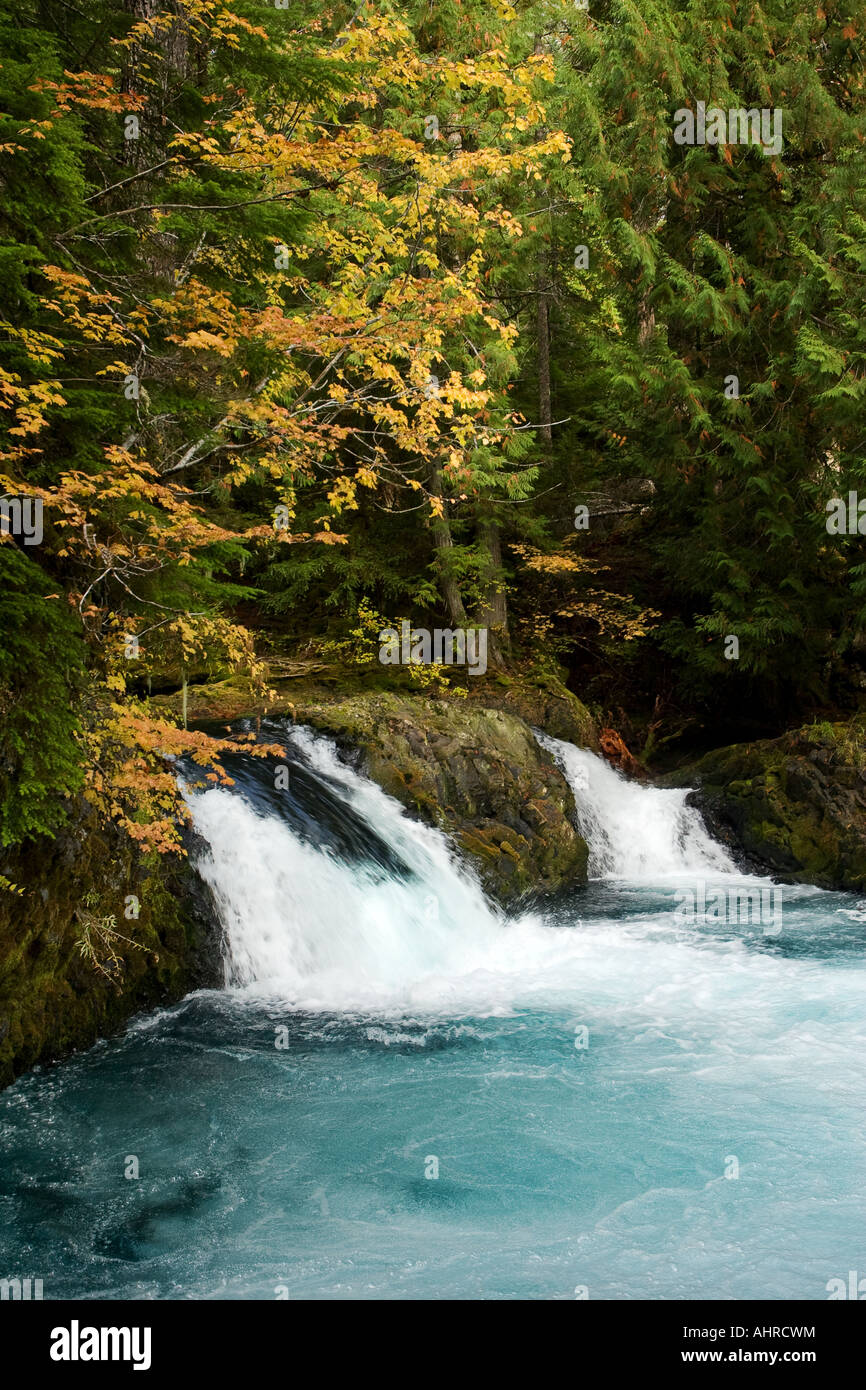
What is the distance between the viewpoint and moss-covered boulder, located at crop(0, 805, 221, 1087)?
5766 mm

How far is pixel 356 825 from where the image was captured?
9.15 meters

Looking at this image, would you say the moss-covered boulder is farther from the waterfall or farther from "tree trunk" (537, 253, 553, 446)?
"tree trunk" (537, 253, 553, 446)

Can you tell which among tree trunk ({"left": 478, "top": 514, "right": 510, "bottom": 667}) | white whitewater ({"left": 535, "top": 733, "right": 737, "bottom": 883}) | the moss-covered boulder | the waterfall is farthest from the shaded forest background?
white whitewater ({"left": 535, "top": 733, "right": 737, "bottom": 883})

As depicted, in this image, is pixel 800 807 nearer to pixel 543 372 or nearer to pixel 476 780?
pixel 476 780

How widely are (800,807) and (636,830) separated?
199cm

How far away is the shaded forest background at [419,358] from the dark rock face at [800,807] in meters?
1.65

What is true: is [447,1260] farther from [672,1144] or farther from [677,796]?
[677,796]

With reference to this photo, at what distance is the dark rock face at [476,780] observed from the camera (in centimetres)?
1043

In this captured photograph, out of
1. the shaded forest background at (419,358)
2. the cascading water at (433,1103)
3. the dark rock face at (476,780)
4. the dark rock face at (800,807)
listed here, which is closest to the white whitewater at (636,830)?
the dark rock face at (800,807)

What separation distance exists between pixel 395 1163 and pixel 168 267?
19.1 ft

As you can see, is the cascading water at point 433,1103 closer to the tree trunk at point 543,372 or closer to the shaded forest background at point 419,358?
the shaded forest background at point 419,358

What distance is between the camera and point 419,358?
259 inches

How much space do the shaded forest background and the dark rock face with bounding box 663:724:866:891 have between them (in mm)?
1647
